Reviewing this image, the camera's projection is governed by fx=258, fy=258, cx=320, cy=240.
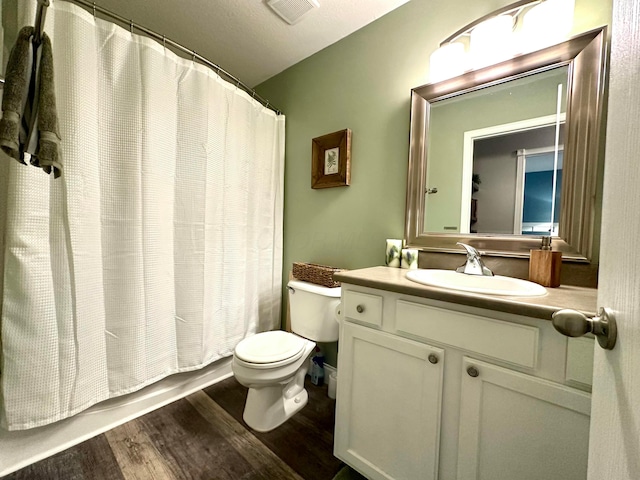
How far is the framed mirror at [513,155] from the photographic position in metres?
0.95

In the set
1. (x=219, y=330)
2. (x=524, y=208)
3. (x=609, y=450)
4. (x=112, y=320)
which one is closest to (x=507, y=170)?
(x=524, y=208)

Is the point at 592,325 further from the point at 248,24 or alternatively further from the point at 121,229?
the point at 248,24

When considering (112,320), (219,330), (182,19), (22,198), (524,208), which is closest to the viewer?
(22,198)

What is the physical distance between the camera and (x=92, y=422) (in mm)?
1268

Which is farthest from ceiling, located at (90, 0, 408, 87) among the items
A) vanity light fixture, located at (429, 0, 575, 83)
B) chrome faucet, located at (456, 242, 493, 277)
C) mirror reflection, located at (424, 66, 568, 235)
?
chrome faucet, located at (456, 242, 493, 277)

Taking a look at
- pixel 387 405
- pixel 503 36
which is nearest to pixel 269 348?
pixel 387 405

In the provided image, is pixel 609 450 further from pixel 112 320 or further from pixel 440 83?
pixel 112 320

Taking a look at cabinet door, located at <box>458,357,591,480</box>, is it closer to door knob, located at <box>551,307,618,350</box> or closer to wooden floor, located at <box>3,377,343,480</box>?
door knob, located at <box>551,307,618,350</box>

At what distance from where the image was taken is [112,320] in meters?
1.24

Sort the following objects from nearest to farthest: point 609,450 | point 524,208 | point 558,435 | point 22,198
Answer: point 609,450, point 558,435, point 22,198, point 524,208

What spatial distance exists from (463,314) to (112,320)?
4.97 ft

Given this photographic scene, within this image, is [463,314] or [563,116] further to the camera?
[563,116]

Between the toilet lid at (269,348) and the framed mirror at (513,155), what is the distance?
0.85 meters

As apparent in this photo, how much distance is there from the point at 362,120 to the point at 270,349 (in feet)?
4.70
